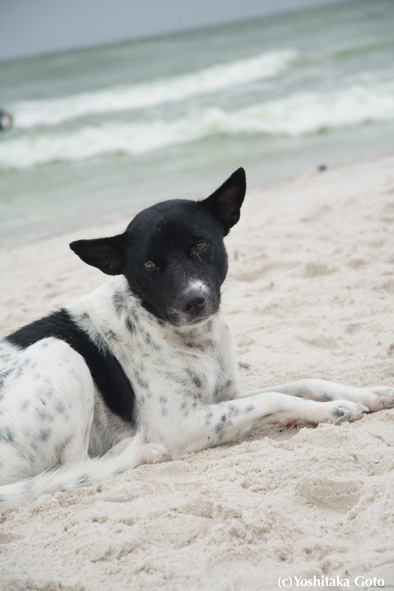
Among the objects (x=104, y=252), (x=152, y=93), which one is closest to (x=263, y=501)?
(x=104, y=252)

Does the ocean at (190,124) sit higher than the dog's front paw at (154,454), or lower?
higher

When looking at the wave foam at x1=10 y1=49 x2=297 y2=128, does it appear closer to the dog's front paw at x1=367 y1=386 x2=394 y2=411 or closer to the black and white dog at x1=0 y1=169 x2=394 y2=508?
the black and white dog at x1=0 y1=169 x2=394 y2=508

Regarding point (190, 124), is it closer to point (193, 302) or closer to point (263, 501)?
point (193, 302)

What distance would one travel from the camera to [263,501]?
243cm

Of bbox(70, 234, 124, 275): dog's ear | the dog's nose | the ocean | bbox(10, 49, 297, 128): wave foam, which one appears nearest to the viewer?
the dog's nose

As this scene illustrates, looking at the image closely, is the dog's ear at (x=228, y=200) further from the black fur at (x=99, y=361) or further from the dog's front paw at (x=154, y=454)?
the dog's front paw at (x=154, y=454)

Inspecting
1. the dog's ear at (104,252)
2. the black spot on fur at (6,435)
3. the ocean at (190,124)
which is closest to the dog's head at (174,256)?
the dog's ear at (104,252)

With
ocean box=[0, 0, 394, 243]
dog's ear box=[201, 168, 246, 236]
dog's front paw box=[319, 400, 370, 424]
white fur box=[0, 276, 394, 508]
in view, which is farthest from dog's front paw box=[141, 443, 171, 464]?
ocean box=[0, 0, 394, 243]

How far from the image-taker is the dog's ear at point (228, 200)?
326 centimetres

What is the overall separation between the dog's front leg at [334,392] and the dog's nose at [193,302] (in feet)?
2.17

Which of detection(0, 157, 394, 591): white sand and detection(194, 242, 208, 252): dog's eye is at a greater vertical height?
detection(194, 242, 208, 252): dog's eye

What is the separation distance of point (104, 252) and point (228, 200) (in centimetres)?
71

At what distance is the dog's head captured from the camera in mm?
3066

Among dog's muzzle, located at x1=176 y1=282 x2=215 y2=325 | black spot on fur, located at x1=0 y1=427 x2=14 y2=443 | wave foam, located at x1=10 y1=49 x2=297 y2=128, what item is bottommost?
black spot on fur, located at x1=0 y1=427 x2=14 y2=443
